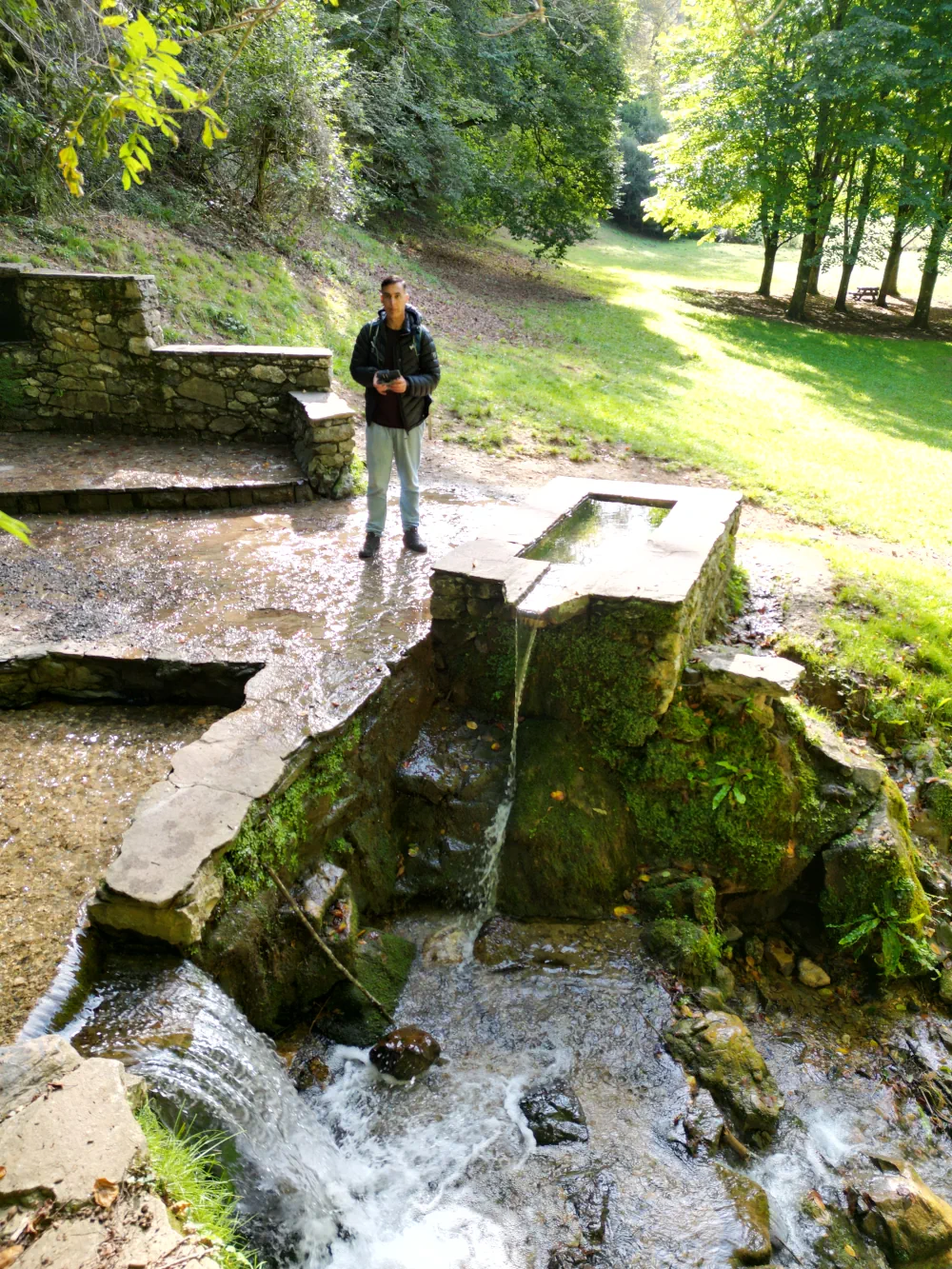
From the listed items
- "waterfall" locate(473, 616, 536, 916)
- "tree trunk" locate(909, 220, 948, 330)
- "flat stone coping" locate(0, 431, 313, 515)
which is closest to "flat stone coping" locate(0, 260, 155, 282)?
"flat stone coping" locate(0, 431, 313, 515)

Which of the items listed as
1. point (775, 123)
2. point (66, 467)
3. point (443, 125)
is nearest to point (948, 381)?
point (775, 123)

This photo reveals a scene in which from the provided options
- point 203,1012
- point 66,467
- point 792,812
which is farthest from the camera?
point 66,467

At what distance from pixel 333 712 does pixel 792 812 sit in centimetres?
266

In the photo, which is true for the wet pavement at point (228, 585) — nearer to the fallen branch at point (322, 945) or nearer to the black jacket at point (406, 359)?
the black jacket at point (406, 359)

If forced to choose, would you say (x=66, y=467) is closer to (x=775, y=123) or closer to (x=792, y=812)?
(x=792, y=812)

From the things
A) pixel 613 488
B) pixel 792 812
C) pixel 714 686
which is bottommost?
pixel 792 812

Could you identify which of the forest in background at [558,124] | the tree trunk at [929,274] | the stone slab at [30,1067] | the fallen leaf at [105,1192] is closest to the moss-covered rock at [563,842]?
the stone slab at [30,1067]

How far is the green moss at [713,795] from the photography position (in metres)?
4.72

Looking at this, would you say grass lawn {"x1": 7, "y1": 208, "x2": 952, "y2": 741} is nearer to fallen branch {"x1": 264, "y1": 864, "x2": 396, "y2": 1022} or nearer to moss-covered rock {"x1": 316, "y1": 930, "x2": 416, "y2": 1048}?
moss-covered rock {"x1": 316, "y1": 930, "x2": 416, "y2": 1048}

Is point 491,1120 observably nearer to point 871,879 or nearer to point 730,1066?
point 730,1066

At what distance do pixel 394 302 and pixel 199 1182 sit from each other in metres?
4.66

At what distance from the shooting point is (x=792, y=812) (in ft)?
15.6

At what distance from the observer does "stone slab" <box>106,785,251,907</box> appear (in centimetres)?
291

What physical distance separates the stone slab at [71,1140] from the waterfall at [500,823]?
251cm
